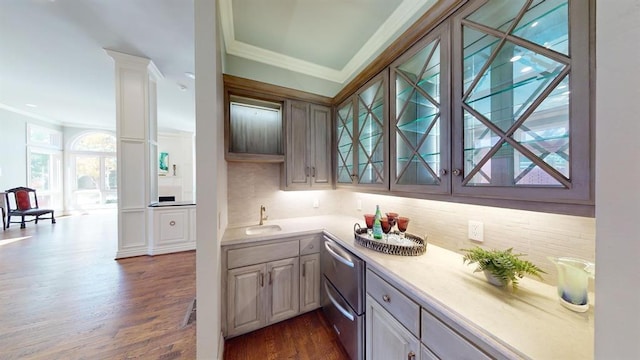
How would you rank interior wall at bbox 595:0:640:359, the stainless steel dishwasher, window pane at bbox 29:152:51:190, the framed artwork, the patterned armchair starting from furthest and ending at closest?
the framed artwork → window pane at bbox 29:152:51:190 → the patterned armchair → the stainless steel dishwasher → interior wall at bbox 595:0:640:359

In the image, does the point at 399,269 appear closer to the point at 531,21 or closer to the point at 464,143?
the point at 464,143

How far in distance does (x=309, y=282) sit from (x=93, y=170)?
31.5ft

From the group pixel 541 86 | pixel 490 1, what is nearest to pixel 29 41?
pixel 490 1

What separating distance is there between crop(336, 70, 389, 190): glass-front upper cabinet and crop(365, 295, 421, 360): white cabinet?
834mm

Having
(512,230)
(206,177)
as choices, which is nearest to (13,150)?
(206,177)

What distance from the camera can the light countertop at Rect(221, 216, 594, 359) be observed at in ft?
2.06

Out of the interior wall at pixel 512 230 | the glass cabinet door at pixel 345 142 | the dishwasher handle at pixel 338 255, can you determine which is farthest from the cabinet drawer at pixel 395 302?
the glass cabinet door at pixel 345 142

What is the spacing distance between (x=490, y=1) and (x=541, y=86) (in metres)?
0.49

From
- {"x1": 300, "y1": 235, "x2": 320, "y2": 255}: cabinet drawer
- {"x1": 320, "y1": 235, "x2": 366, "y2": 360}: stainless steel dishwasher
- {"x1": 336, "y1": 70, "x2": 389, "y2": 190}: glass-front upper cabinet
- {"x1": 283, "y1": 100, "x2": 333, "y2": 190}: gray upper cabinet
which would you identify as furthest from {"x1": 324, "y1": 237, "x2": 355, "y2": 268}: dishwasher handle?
{"x1": 283, "y1": 100, "x2": 333, "y2": 190}: gray upper cabinet

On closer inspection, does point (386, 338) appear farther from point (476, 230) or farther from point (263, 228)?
point (263, 228)

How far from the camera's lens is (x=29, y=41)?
2809 mm

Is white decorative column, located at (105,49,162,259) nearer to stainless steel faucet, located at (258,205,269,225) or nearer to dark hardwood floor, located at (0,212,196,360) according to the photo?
dark hardwood floor, located at (0,212,196,360)

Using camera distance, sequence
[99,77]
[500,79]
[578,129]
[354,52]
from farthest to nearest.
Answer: [99,77], [354,52], [500,79], [578,129]

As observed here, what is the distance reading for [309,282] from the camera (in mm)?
1958
